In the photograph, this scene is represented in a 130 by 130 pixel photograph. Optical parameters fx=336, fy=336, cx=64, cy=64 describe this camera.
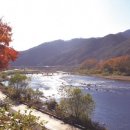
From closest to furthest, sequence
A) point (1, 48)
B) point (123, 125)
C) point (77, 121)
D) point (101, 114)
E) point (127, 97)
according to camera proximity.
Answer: point (1, 48) < point (77, 121) < point (123, 125) < point (101, 114) < point (127, 97)

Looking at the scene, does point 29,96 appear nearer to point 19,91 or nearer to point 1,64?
point 19,91

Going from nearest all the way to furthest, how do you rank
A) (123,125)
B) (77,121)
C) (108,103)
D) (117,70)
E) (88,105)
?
(77,121), (88,105), (123,125), (108,103), (117,70)

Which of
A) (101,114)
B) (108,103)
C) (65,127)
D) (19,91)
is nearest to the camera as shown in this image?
(65,127)

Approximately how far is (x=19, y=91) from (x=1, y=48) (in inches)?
1203

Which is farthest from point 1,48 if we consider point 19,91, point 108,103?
point 108,103

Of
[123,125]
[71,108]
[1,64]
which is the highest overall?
[1,64]

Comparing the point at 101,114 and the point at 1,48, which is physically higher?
the point at 1,48

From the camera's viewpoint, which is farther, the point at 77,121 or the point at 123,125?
the point at 123,125

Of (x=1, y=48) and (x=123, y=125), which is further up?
(x=1, y=48)

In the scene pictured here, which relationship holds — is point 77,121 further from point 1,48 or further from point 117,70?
point 117,70

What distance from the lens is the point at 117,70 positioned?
6801 inches

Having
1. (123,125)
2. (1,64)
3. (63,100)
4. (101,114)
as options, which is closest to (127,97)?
(101,114)

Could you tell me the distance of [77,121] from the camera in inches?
1394

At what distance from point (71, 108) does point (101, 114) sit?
15.9 metres
